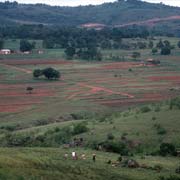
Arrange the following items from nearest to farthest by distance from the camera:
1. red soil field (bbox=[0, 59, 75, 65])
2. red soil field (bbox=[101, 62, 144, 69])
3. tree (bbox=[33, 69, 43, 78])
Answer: tree (bbox=[33, 69, 43, 78])
red soil field (bbox=[101, 62, 144, 69])
red soil field (bbox=[0, 59, 75, 65])

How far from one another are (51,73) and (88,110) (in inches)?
1079

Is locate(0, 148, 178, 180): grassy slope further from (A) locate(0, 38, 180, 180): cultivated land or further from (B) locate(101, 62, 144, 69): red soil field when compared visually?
(B) locate(101, 62, 144, 69): red soil field

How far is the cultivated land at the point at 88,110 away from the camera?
2375cm

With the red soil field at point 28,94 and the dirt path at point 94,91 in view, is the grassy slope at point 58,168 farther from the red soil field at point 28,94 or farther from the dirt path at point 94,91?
the red soil field at point 28,94

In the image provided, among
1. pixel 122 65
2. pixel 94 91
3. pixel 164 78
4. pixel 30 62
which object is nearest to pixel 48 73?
pixel 94 91

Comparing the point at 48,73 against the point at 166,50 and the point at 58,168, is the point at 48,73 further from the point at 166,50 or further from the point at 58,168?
the point at 58,168

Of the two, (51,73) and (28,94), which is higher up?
(51,73)

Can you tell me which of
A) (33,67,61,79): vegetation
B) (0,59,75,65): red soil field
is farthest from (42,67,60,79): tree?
(0,59,75,65): red soil field

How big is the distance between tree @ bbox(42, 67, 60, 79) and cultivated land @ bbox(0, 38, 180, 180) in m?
1.09

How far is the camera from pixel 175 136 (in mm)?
35031

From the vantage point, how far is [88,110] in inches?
2400

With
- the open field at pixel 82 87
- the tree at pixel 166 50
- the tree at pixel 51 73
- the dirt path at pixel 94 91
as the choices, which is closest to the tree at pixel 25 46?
the open field at pixel 82 87

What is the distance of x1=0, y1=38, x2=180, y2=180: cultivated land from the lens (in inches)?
935

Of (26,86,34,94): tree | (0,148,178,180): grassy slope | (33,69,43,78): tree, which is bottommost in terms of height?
(26,86,34,94): tree
